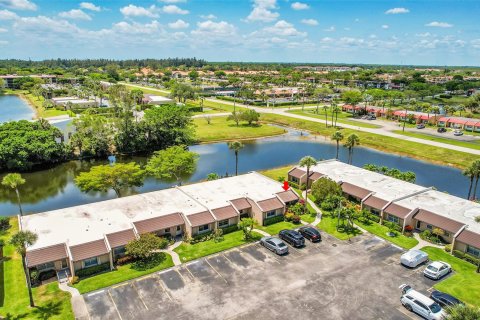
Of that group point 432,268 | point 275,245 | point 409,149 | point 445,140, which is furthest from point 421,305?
point 445,140

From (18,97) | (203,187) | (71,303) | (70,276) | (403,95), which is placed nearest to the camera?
(71,303)

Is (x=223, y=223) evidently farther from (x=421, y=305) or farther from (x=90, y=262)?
(x=421, y=305)

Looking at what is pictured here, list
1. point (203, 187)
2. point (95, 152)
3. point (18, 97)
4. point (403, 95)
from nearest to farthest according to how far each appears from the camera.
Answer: point (203, 187) < point (95, 152) < point (403, 95) < point (18, 97)

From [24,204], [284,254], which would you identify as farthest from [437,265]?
[24,204]

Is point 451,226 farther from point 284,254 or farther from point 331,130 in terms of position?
point 331,130

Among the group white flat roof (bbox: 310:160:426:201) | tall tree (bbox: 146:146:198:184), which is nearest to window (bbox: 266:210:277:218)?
white flat roof (bbox: 310:160:426:201)

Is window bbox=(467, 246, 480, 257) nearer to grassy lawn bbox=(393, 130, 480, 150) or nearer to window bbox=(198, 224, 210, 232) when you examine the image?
window bbox=(198, 224, 210, 232)

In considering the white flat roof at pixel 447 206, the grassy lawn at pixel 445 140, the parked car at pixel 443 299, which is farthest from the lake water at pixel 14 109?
the parked car at pixel 443 299
